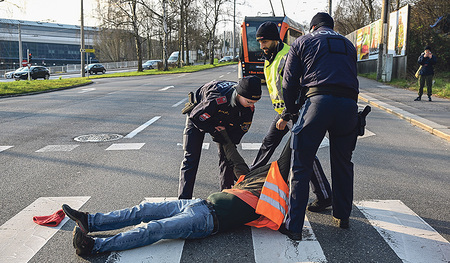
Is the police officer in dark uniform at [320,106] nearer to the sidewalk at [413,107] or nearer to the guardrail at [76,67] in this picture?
the sidewalk at [413,107]

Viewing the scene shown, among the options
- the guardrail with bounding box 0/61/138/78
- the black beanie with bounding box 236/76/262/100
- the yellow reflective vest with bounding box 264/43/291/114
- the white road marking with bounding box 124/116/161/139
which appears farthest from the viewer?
the guardrail with bounding box 0/61/138/78

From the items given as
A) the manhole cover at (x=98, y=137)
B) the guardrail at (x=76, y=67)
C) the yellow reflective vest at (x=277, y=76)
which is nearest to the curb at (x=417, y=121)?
the yellow reflective vest at (x=277, y=76)

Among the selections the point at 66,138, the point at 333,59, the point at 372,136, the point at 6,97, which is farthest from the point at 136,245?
the point at 6,97

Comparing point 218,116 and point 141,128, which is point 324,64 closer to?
point 218,116

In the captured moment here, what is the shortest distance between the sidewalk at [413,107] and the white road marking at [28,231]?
7.90m

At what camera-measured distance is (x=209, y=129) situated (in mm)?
4160

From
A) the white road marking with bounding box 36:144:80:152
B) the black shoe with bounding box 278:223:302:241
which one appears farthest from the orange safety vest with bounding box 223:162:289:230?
the white road marking with bounding box 36:144:80:152

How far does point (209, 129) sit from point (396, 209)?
2265 mm

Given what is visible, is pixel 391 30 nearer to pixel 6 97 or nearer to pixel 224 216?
pixel 6 97

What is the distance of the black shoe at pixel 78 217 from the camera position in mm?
3531

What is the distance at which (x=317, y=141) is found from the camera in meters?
3.68

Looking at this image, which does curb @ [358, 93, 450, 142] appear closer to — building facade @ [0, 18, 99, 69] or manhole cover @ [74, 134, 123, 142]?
manhole cover @ [74, 134, 123, 142]

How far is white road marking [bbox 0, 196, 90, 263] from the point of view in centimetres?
340

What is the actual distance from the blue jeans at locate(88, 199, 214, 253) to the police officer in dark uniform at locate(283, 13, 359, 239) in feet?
2.77
